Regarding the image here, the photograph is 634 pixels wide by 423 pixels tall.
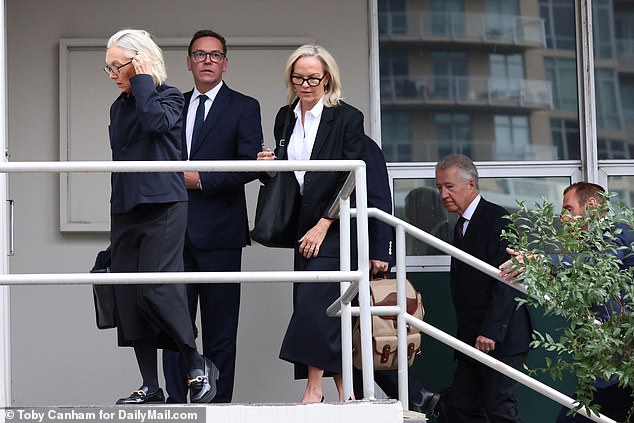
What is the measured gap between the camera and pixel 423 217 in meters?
7.93

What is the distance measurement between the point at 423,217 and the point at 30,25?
8.53 ft

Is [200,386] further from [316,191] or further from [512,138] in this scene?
[512,138]

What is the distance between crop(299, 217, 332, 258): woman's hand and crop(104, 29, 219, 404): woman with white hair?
2.42 feet

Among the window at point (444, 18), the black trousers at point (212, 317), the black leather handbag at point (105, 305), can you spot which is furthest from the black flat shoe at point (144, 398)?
the window at point (444, 18)

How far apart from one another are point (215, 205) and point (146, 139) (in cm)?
109

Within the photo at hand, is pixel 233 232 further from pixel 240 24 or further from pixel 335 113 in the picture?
pixel 240 24

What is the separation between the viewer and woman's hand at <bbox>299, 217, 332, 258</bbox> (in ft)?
20.0

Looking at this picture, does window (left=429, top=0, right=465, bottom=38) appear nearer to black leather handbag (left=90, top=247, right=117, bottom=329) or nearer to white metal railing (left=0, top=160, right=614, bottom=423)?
white metal railing (left=0, top=160, right=614, bottom=423)

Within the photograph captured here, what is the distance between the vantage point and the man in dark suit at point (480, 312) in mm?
6664

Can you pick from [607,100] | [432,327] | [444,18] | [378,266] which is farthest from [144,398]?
[607,100]

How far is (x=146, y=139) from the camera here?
5594mm

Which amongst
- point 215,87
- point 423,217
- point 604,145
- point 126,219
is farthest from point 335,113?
point 604,145

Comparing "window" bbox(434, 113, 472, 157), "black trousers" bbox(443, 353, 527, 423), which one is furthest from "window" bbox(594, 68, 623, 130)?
"black trousers" bbox(443, 353, 527, 423)

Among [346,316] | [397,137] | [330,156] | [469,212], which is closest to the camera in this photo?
[346,316]
